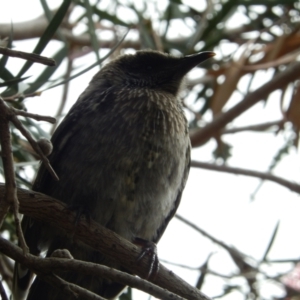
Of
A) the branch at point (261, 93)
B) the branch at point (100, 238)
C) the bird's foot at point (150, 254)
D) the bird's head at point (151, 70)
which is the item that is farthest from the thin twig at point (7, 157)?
the branch at point (261, 93)

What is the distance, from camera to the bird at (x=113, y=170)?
8.18 feet

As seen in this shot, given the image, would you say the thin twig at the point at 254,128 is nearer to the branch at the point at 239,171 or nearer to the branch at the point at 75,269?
the branch at the point at 239,171

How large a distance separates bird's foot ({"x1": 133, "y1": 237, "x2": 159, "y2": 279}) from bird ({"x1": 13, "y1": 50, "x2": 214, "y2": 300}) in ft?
0.14

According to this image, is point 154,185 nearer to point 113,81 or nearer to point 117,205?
point 117,205

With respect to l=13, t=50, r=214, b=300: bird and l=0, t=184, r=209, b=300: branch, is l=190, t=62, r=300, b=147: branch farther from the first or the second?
l=0, t=184, r=209, b=300: branch

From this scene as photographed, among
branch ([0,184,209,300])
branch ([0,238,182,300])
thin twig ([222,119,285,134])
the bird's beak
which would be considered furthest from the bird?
thin twig ([222,119,285,134])

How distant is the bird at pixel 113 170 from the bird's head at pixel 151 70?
0.17 meters

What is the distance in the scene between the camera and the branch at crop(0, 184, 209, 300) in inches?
78.2

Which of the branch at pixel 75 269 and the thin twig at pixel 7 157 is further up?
the thin twig at pixel 7 157

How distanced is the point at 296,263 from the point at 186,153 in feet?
2.97

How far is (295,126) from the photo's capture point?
3.58m

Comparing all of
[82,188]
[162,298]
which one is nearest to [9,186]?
[162,298]

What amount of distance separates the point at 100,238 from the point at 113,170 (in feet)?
1.29

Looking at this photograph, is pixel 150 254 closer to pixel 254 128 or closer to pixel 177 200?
pixel 177 200
